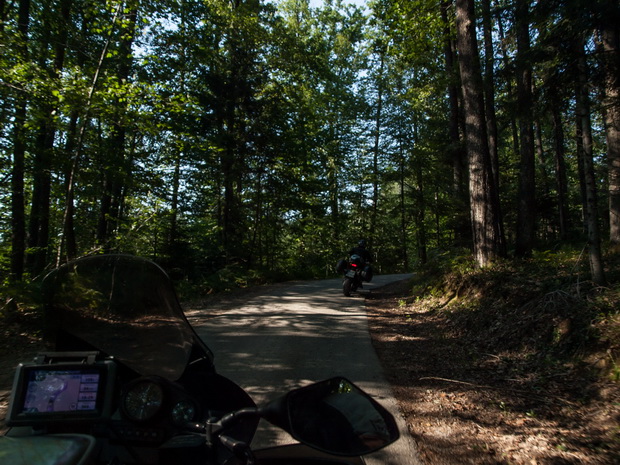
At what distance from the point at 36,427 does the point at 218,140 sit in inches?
606

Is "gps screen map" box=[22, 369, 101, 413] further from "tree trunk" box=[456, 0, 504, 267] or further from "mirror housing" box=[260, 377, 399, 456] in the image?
"tree trunk" box=[456, 0, 504, 267]

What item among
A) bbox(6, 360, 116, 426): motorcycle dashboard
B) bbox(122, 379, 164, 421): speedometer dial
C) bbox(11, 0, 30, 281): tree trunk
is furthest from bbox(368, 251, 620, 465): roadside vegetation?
bbox(11, 0, 30, 281): tree trunk

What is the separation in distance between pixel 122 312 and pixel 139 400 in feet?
2.37

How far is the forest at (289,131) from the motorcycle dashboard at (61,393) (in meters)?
6.39

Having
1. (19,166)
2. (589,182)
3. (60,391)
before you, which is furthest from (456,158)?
(60,391)

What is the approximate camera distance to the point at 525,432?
3408 mm

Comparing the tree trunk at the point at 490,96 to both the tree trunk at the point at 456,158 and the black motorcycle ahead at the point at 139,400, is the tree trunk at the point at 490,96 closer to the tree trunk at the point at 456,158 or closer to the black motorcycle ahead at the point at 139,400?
the tree trunk at the point at 456,158

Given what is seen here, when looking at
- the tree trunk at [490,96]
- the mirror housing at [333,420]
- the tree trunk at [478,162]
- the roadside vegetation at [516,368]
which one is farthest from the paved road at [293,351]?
the tree trunk at [490,96]

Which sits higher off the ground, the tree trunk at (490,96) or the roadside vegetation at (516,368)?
the tree trunk at (490,96)

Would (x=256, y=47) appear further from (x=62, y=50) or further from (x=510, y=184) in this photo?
(x=510, y=184)

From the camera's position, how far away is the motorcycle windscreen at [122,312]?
2.10 m

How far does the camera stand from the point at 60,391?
1.62 metres

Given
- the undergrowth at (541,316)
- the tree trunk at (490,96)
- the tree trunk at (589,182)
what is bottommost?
the undergrowth at (541,316)

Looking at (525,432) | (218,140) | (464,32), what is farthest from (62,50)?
(525,432)
